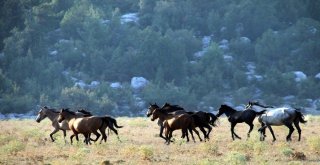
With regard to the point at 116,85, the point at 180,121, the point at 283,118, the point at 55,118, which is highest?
the point at 116,85

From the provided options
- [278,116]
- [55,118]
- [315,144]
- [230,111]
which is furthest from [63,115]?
[315,144]

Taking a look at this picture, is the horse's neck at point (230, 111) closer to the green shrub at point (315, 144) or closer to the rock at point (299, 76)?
the green shrub at point (315, 144)

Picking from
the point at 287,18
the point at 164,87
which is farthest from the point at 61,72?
the point at 287,18

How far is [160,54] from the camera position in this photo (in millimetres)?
88188

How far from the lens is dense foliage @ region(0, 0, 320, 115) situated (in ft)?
275

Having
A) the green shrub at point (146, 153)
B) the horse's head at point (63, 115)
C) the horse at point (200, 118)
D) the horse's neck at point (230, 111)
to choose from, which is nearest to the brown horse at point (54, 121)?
the horse's head at point (63, 115)

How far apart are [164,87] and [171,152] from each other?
2394 inches

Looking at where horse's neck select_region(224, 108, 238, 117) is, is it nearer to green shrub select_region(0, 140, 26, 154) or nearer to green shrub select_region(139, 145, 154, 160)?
green shrub select_region(139, 145, 154, 160)

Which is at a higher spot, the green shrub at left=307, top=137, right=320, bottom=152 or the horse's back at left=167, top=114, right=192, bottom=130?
the horse's back at left=167, top=114, right=192, bottom=130

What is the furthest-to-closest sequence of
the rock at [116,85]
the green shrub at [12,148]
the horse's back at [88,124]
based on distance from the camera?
1. the rock at [116,85]
2. the horse's back at [88,124]
3. the green shrub at [12,148]

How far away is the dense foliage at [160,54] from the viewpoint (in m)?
83.7

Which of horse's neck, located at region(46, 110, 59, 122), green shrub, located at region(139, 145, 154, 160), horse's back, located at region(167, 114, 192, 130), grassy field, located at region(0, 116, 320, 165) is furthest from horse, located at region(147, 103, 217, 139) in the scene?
green shrub, located at region(139, 145, 154, 160)

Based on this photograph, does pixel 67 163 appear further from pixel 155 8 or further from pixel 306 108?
pixel 155 8

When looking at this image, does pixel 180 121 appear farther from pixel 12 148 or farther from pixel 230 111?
pixel 12 148
